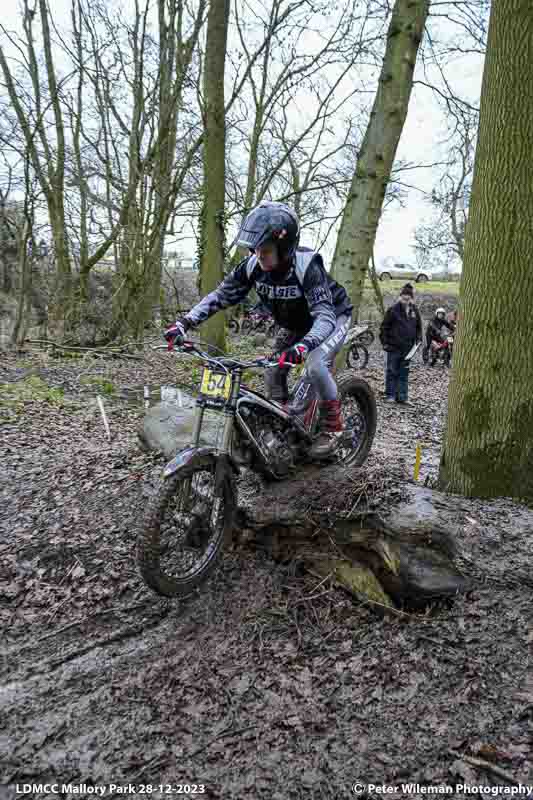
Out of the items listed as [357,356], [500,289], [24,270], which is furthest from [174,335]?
[357,356]

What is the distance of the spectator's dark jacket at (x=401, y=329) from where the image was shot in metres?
9.38

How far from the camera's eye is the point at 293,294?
12.1 ft

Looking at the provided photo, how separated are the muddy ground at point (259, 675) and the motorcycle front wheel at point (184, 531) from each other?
248 millimetres

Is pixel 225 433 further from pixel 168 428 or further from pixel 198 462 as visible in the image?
pixel 168 428

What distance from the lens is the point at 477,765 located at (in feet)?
6.58

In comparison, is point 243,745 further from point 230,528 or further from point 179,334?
point 179,334

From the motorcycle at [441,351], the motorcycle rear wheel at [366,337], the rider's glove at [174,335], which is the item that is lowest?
the motorcycle at [441,351]

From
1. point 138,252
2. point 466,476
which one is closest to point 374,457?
point 466,476

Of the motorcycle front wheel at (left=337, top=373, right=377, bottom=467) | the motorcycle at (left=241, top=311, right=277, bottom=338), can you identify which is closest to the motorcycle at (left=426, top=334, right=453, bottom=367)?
the motorcycle at (left=241, top=311, right=277, bottom=338)

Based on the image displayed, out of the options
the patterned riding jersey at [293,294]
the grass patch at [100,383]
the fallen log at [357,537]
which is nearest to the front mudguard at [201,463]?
the fallen log at [357,537]

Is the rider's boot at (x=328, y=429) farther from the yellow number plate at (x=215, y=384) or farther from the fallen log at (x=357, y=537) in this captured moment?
the yellow number plate at (x=215, y=384)

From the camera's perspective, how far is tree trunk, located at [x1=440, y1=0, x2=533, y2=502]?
3273 mm

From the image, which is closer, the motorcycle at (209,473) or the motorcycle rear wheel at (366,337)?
the motorcycle at (209,473)

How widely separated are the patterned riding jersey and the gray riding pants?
17cm
